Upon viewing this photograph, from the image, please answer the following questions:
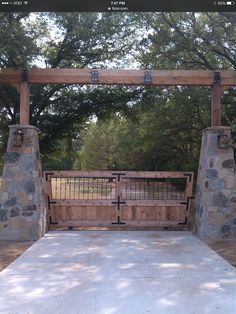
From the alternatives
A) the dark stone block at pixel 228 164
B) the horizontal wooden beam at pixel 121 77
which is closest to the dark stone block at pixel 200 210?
the dark stone block at pixel 228 164

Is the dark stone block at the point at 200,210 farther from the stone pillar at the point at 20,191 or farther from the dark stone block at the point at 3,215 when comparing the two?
the dark stone block at the point at 3,215

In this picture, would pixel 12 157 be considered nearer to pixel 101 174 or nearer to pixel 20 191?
pixel 20 191

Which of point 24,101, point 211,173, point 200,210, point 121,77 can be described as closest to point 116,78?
point 121,77

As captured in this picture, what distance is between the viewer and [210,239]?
7.98 m

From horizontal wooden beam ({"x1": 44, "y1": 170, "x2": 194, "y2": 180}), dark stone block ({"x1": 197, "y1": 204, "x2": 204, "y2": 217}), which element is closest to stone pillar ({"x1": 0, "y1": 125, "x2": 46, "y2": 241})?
horizontal wooden beam ({"x1": 44, "y1": 170, "x2": 194, "y2": 180})

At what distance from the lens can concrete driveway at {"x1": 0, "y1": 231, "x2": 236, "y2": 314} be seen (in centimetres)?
393

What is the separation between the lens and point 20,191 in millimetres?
8000

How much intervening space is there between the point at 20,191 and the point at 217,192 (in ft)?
13.0

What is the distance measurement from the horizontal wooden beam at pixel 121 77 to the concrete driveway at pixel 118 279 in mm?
3201

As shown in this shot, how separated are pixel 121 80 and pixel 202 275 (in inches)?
175

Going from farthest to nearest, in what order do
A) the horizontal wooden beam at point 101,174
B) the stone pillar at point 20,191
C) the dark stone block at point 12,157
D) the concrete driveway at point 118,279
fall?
the horizontal wooden beam at point 101,174 < the dark stone block at point 12,157 < the stone pillar at point 20,191 < the concrete driveway at point 118,279

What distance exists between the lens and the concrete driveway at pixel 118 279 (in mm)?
3932

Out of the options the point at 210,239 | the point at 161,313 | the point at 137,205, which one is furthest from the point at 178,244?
the point at 161,313

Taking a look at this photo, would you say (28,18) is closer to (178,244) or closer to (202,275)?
(178,244)
